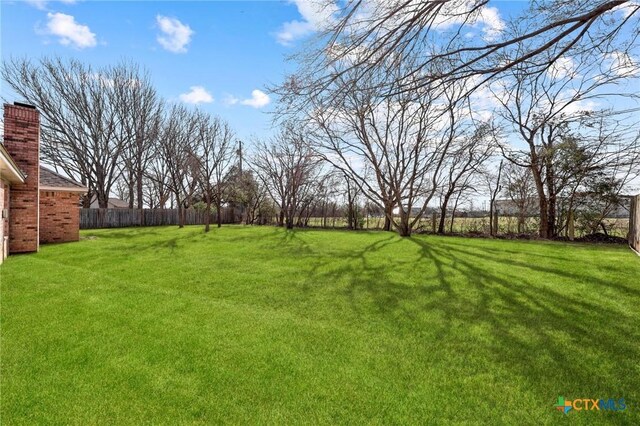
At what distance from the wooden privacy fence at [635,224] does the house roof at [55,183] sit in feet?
51.4

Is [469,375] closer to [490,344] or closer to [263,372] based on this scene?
[490,344]

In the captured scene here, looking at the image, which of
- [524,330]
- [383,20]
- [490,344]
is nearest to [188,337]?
[490,344]

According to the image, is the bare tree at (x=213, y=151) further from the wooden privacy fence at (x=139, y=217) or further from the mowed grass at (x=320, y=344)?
the mowed grass at (x=320, y=344)

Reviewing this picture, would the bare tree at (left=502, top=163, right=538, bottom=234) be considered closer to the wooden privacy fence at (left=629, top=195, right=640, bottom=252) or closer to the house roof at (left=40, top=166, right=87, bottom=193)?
the wooden privacy fence at (left=629, top=195, right=640, bottom=252)

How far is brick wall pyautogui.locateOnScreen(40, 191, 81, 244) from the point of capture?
10297 mm

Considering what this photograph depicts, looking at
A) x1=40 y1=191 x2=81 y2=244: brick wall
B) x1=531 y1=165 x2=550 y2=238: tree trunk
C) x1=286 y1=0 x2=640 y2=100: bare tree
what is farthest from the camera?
x1=531 y1=165 x2=550 y2=238: tree trunk

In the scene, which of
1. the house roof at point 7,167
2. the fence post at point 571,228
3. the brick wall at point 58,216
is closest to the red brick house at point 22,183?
the house roof at point 7,167

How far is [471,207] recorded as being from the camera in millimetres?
13234

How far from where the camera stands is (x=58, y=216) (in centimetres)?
1052

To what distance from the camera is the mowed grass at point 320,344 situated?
2.14 metres

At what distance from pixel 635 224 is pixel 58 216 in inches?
645

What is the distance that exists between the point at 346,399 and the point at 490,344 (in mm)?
1637

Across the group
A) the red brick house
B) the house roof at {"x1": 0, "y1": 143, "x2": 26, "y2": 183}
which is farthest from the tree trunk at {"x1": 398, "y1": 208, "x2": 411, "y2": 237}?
the red brick house

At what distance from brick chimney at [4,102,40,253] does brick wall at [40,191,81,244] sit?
197 cm
